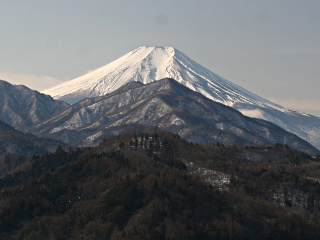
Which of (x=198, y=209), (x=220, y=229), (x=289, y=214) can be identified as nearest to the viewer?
(x=220, y=229)

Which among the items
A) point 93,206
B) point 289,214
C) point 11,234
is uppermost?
point 289,214

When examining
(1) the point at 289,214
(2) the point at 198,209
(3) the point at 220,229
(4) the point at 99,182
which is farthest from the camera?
(4) the point at 99,182

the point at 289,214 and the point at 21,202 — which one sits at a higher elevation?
the point at 289,214

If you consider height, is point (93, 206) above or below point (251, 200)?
below

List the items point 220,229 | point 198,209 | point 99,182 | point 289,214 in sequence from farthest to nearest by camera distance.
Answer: point 99,182 → point 289,214 → point 198,209 → point 220,229

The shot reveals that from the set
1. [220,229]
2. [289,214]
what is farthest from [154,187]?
[289,214]

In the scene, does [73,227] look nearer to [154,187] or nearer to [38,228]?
[38,228]

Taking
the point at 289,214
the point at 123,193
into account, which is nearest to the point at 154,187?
the point at 123,193

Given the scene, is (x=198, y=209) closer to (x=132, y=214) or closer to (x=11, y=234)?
(x=132, y=214)

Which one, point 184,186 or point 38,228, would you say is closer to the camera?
point 38,228
